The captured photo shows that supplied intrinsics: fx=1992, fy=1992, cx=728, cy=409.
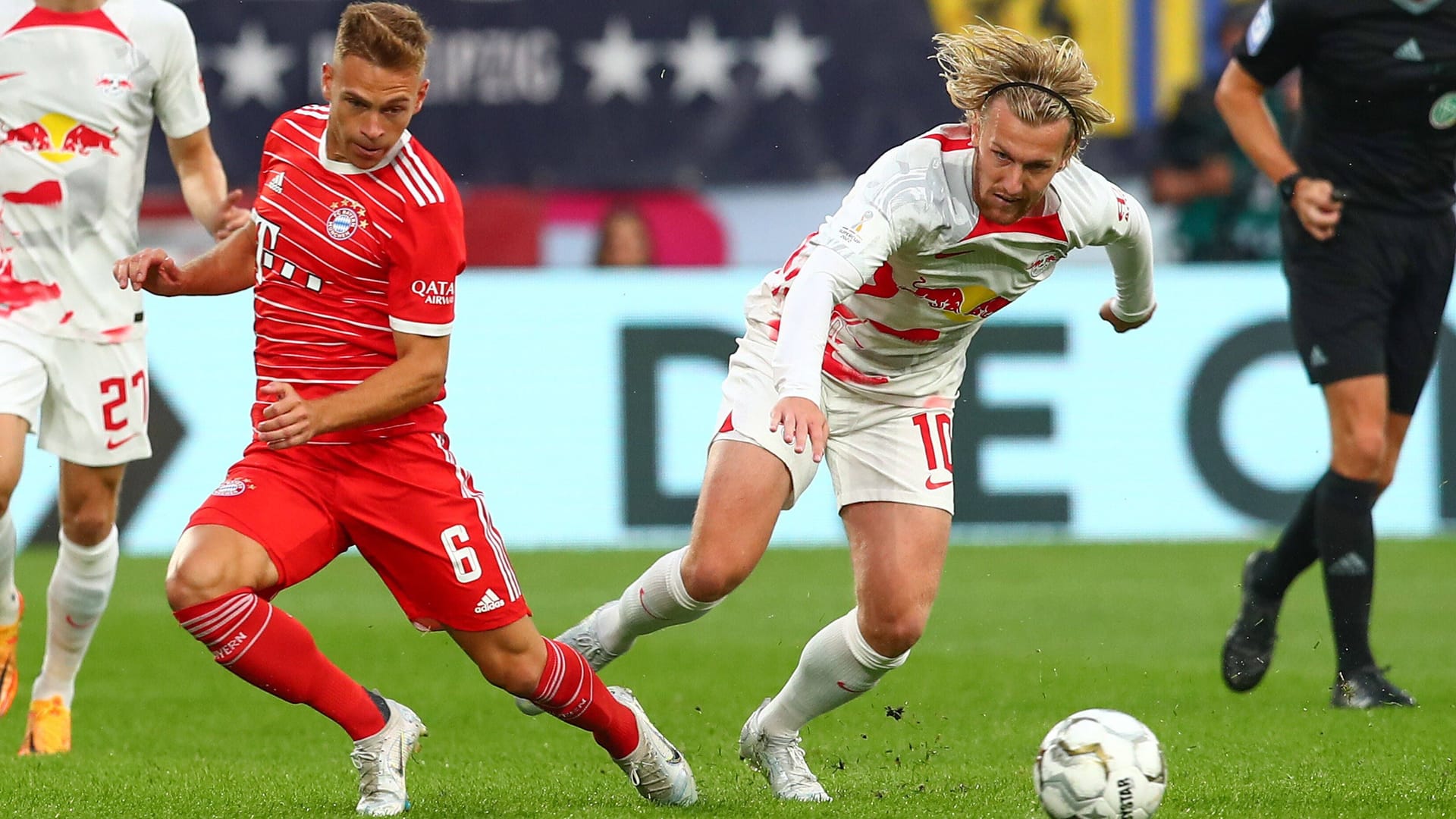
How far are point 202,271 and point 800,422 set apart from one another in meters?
1.58

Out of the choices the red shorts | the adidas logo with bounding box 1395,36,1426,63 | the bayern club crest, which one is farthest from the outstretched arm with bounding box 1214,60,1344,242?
the bayern club crest

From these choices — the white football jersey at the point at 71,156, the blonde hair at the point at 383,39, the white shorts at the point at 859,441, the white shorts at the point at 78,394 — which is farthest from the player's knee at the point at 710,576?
the white football jersey at the point at 71,156

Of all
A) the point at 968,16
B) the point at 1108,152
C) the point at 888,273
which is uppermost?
the point at 888,273

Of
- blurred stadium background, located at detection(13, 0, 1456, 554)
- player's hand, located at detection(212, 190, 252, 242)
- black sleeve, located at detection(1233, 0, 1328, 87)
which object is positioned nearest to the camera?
player's hand, located at detection(212, 190, 252, 242)

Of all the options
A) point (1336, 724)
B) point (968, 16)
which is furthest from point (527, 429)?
point (1336, 724)

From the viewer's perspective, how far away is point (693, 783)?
4.79 metres

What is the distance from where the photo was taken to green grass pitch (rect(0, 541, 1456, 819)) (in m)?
4.78

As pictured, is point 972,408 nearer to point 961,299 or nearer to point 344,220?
point 961,299

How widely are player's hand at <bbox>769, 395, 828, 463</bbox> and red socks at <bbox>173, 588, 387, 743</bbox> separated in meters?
0.93

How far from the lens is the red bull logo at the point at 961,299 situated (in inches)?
192

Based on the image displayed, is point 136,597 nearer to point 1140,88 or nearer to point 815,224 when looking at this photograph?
point 815,224

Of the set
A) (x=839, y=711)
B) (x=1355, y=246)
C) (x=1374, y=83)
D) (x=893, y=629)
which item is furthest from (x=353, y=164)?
(x=1374, y=83)

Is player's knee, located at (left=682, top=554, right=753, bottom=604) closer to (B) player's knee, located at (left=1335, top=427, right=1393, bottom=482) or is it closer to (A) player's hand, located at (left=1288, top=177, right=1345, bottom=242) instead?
(B) player's knee, located at (left=1335, top=427, right=1393, bottom=482)

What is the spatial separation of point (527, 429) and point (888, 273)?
19.3ft
